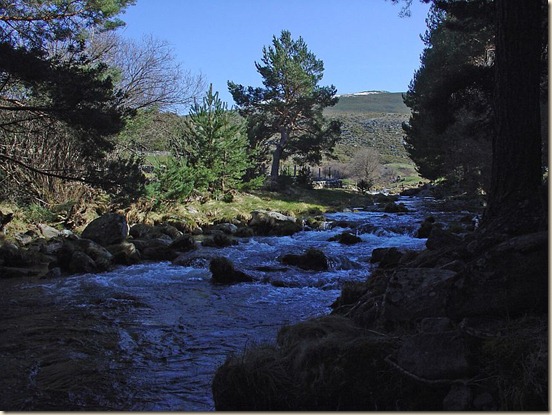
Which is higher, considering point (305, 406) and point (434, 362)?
point (434, 362)

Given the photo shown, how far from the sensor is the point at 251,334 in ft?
21.3

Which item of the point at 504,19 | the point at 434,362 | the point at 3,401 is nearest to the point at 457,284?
the point at 434,362

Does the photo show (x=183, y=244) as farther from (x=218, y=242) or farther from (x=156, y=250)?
(x=218, y=242)

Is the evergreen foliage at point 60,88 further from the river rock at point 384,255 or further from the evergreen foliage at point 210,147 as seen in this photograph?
the evergreen foliage at point 210,147

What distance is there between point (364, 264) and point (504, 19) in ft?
23.5

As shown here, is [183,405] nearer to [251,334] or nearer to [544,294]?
[251,334]

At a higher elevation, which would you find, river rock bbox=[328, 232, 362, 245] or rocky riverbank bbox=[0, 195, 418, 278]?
rocky riverbank bbox=[0, 195, 418, 278]

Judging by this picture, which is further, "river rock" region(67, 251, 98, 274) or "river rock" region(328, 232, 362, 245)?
"river rock" region(328, 232, 362, 245)

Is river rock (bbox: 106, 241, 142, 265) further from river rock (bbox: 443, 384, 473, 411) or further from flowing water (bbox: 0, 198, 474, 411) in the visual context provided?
river rock (bbox: 443, 384, 473, 411)

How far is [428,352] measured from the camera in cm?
339

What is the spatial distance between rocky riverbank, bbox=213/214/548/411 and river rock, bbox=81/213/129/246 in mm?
10349

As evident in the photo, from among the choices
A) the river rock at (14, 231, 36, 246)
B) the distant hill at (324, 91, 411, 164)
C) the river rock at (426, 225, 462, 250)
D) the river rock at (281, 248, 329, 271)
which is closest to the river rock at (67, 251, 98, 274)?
the river rock at (14, 231, 36, 246)

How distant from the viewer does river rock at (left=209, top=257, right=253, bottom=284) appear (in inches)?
396

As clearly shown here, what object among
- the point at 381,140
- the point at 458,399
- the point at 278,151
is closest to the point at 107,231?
the point at 458,399
